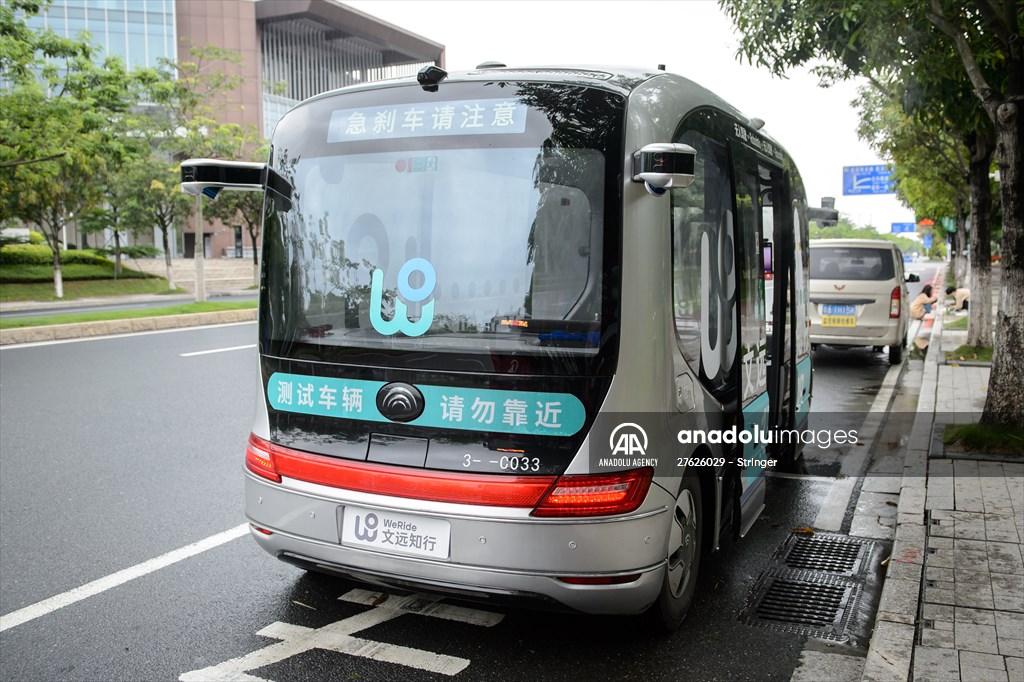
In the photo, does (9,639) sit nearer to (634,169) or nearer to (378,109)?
(378,109)

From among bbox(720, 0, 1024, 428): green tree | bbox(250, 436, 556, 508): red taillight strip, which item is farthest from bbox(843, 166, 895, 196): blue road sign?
bbox(250, 436, 556, 508): red taillight strip

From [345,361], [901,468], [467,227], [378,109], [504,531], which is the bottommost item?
[901,468]

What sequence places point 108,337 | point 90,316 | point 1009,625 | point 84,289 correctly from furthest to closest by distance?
point 84,289 < point 90,316 < point 108,337 < point 1009,625

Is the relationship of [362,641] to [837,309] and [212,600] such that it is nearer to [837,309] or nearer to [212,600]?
[212,600]

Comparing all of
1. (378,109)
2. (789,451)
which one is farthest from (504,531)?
(789,451)

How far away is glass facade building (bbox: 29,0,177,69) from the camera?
2168 inches

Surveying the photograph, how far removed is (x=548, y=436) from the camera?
325 cm

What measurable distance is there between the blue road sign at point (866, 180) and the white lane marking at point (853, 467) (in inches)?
1359

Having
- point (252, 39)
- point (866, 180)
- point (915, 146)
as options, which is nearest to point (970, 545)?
point (915, 146)

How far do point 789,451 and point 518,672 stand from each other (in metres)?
3.78

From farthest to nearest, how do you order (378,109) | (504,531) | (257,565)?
(257,565), (378,109), (504,531)

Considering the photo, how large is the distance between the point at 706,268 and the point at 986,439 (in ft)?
13.7

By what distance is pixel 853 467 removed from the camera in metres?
7.06

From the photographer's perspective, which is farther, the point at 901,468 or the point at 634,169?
the point at 901,468
